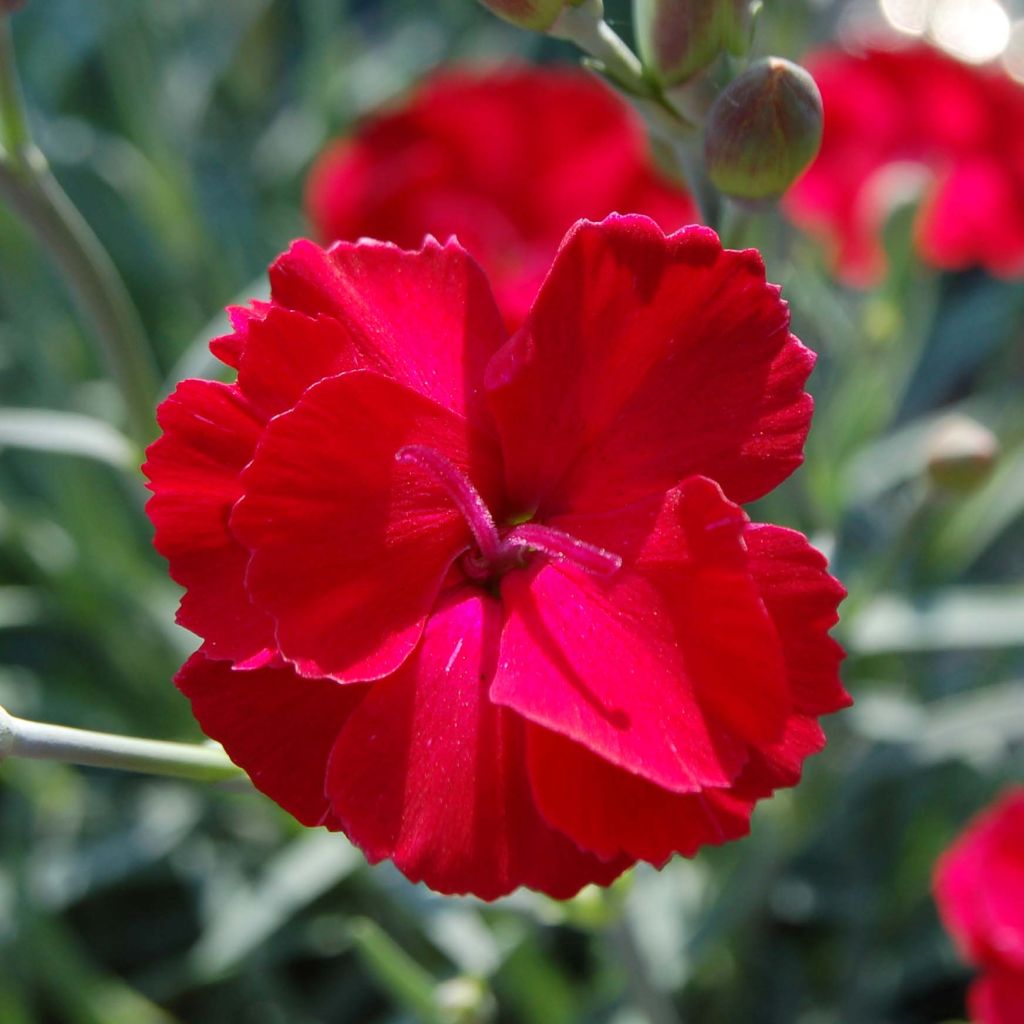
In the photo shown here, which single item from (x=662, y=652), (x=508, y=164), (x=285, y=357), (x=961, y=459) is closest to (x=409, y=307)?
(x=285, y=357)

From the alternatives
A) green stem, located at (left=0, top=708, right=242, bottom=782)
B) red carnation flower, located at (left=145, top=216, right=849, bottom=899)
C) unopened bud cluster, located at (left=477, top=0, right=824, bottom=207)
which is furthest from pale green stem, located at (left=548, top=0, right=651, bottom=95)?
green stem, located at (left=0, top=708, right=242, bottom=782)

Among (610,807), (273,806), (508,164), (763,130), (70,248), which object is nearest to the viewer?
(610,807)

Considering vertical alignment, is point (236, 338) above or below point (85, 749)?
above

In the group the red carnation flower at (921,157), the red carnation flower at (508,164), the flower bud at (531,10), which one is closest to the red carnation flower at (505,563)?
the flower bud at (531,10)

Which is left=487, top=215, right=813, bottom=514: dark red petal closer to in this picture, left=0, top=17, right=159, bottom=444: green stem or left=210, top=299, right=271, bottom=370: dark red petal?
left=210, top=299, right=271, bottom=370: dark red petal

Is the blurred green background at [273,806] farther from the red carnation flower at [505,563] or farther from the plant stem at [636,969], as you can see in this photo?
the red carnation flower at [505,563]

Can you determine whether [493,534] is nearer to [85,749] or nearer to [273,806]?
[85,749]
